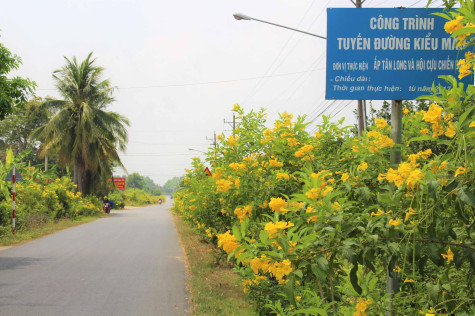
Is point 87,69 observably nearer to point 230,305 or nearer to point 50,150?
point 50,150

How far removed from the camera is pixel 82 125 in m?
26.7

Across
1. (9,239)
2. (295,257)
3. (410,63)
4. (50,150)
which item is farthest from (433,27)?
(50,150)

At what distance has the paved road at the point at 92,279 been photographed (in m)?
5.98

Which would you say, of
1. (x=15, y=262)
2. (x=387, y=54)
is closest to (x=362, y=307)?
(x=387, y=54)

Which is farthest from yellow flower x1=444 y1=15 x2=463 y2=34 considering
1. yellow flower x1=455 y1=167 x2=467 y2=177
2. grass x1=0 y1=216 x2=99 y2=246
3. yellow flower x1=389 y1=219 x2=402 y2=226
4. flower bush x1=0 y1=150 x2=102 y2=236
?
flower bush x1=0 y1=150 x2=102 y2=236

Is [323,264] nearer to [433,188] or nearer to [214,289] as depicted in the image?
[433,188]

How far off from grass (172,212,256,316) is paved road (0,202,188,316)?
0.73ft

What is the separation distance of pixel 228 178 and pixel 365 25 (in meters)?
2.60

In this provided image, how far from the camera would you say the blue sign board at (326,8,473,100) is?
3.00 m

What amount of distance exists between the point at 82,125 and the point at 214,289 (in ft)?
72.3

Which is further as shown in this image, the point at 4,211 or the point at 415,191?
the point at 4,211

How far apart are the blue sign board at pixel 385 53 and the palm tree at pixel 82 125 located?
25.3 m

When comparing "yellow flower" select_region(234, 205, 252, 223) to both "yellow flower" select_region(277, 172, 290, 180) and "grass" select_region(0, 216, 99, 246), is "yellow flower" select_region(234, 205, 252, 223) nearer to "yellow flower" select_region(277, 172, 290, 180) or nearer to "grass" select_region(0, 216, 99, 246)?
"yellow flower" select_region(277, 172, 290, 180)

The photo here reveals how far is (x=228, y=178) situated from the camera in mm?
5219
